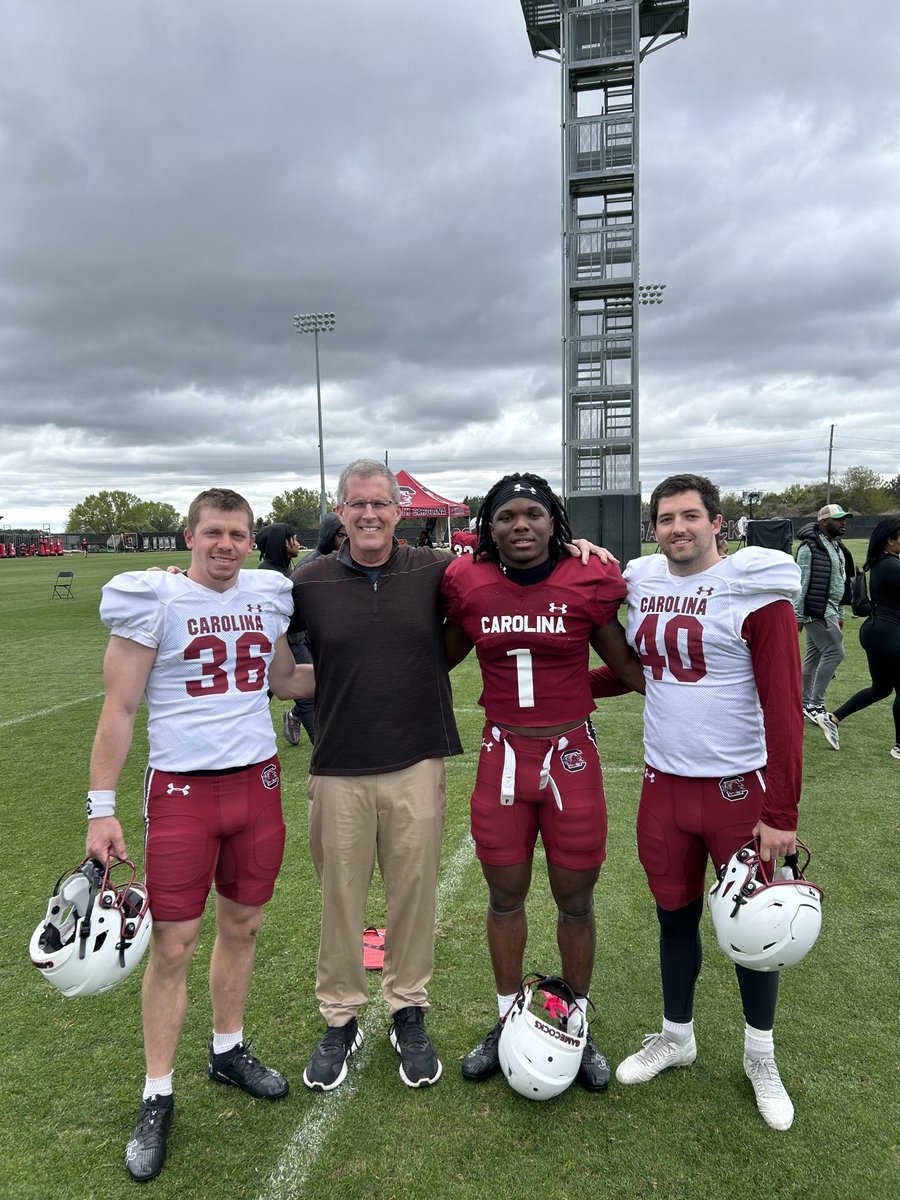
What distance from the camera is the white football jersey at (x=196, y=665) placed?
7.40 ft

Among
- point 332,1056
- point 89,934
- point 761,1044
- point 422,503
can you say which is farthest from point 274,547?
point 422,503

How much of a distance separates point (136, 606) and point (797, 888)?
2146mm

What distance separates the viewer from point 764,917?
2.08m

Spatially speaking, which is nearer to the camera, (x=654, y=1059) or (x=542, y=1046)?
(x=542, y=1046)

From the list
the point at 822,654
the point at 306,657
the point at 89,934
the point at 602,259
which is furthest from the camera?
the point at 602,259

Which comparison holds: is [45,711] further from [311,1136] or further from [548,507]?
[548,507]

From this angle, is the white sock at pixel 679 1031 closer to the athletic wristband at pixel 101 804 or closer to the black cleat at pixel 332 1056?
the black cleat at pixel 332 1056

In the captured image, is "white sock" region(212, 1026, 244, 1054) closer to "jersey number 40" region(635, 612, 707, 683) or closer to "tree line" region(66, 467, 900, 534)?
"jersey number 40" region(635, 612, 707, 683)

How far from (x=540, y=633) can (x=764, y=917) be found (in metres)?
1.06

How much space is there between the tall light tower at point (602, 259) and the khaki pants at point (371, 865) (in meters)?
17.6

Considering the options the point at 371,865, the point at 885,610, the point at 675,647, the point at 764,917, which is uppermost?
the point at 675,647

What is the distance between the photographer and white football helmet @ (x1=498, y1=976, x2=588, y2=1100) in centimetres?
230

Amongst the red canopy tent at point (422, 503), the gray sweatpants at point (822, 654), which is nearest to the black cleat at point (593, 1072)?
the gray sweatpants at point (822, 654)

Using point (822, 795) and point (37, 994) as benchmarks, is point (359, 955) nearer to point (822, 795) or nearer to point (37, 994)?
point (37, 994)
